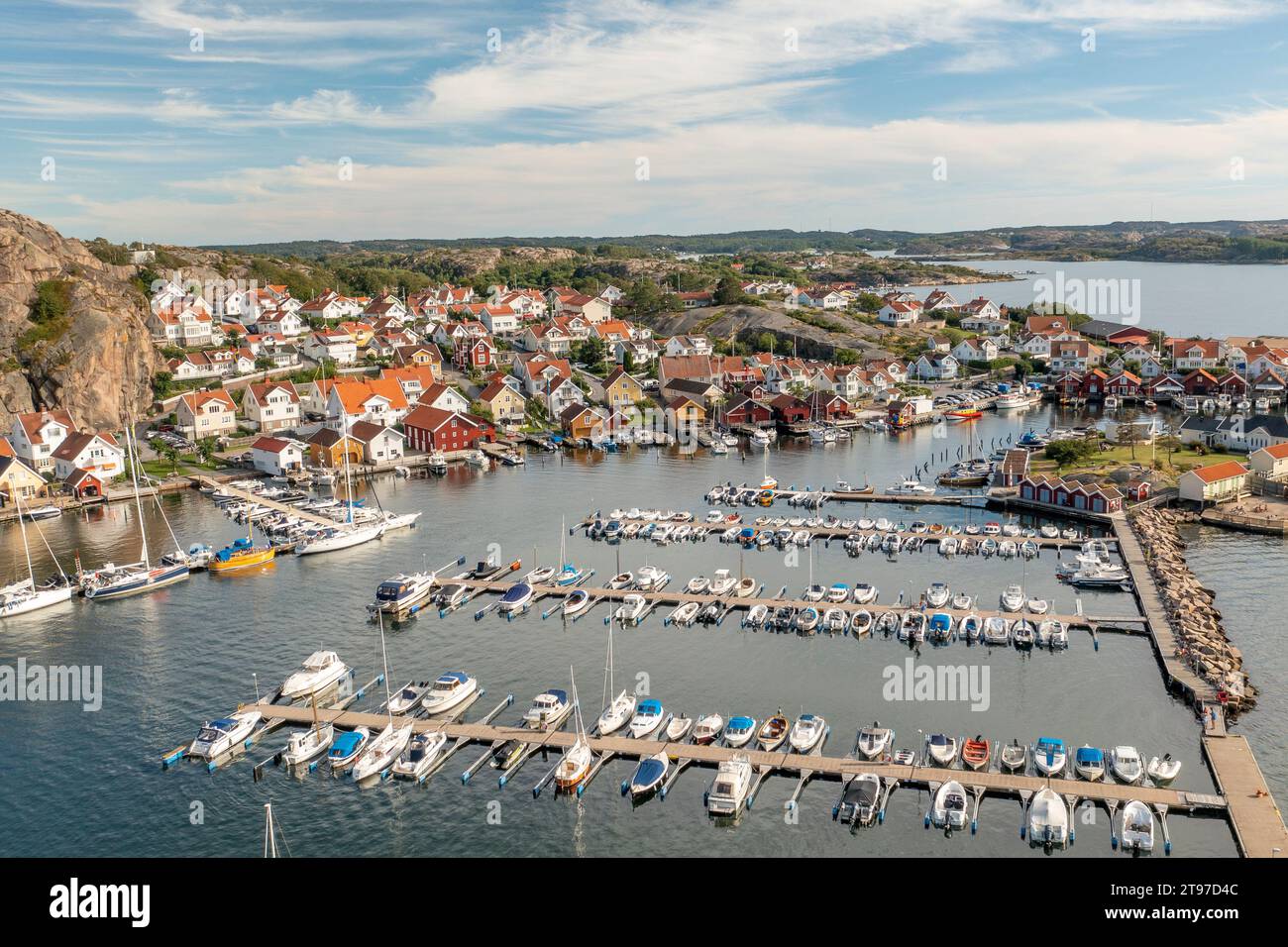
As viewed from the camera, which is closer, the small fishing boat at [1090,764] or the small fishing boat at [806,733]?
the small fishing boat at [1090,764]

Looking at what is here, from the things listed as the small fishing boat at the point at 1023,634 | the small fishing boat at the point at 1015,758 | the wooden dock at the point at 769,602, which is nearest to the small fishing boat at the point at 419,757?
the wooden dock at the point at 769,602

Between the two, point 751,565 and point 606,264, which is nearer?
point 751,565

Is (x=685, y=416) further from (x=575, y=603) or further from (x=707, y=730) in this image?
(x=707, y=730)

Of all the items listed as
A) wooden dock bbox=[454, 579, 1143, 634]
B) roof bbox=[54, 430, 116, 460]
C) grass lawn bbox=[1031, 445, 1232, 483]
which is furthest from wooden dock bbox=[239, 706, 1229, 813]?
roof bbox=[54, 430, 116, 460]

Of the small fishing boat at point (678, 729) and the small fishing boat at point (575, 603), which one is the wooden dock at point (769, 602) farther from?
the small fishing boat at point (678, 729)

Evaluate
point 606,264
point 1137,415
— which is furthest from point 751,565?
point 606,264

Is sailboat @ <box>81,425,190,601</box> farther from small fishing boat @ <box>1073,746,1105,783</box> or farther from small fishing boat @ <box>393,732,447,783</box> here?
small fishing boat @ <box>1073,746,1105,783</box>
